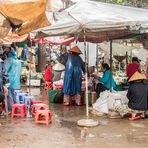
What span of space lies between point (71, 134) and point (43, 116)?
1.49 meters

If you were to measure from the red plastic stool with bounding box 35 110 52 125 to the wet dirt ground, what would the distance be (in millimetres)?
149

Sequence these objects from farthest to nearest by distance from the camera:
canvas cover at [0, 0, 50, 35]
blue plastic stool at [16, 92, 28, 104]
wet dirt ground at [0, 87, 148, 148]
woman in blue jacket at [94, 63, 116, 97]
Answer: woman in blue jacket at [94, 63, 116, 97]
blue plastic stool at [16, 92, 28, 104]
canvas cover at [0, 0, 50, 35]
wet dirt ground at [0, 87, 148, 148]

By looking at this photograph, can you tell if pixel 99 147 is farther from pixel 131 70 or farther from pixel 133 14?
pixel 131 70

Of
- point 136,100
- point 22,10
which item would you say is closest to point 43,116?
point 136,100

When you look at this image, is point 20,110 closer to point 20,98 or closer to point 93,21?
point 20,98

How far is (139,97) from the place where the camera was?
10.5 metres

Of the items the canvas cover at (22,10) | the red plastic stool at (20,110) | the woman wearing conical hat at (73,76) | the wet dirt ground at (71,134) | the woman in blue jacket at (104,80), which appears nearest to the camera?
the wet dirt ground at (71,134)

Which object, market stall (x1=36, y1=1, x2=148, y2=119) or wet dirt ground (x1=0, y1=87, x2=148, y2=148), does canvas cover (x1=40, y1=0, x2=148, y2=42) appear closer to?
market stall (x1=36, y1=1, x2=148, y2=119)

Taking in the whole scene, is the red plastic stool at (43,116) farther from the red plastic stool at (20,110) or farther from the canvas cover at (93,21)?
the canvas cover at (93,21)

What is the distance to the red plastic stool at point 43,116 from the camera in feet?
32.6

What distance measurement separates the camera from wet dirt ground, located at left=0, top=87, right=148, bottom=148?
802 centimetres

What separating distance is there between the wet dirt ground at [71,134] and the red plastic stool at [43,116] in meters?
0.15

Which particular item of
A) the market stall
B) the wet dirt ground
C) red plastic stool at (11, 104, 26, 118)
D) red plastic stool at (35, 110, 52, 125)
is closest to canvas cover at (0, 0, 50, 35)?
the market stall

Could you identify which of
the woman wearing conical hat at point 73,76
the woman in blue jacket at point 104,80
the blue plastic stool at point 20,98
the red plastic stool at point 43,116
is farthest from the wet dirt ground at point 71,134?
the woman wearing conical hat at point 73,76
